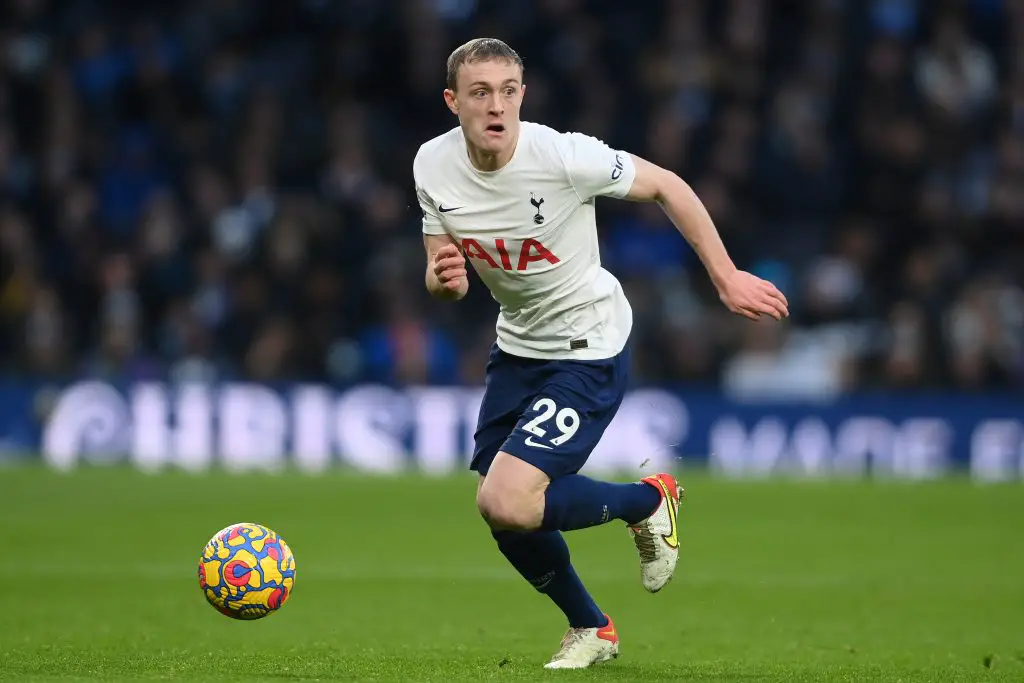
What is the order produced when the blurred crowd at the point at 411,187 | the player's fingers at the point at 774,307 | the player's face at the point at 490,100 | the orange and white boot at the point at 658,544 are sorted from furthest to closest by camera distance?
the blurred crowd at the point at 411,187
the orange and white boot at the point at 658,544
the player's face at the point at 490,100
the player's fingers at the point at 774,307

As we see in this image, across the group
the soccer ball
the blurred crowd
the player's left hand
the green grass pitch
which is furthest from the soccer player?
the blurred crowd

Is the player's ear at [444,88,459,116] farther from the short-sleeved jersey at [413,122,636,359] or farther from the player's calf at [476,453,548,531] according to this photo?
the player's calf at [476,453,548,531]

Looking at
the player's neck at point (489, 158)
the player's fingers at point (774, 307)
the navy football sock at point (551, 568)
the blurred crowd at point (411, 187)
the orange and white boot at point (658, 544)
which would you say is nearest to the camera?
the player's fingers at point (774, 307)

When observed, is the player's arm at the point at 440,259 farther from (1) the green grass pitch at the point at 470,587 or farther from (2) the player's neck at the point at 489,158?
(1) the green grass pitch at the point at 470,587

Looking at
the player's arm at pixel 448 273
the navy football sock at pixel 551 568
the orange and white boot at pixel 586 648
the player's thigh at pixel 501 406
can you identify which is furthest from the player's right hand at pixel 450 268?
the orange and white boot at pixel 586 648

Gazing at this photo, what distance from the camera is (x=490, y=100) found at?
6.00 m

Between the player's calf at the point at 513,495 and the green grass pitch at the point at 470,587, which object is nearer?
the player's calf at the point at 513,495

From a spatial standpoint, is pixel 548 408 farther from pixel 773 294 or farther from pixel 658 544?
pixel 773 294

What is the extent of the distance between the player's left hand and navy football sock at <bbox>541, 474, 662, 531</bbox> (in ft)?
3.00

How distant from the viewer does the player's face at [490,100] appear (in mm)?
5984

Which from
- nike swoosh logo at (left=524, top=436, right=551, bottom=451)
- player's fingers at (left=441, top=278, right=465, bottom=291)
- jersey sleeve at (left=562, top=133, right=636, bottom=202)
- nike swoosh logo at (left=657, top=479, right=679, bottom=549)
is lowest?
nike swoosh logo at (left=657, top=479, right=679, bottom=549)

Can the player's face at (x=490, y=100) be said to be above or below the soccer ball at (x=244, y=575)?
above

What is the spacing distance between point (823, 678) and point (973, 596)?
130 inches

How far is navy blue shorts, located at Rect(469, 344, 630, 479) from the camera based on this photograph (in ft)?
20.3
